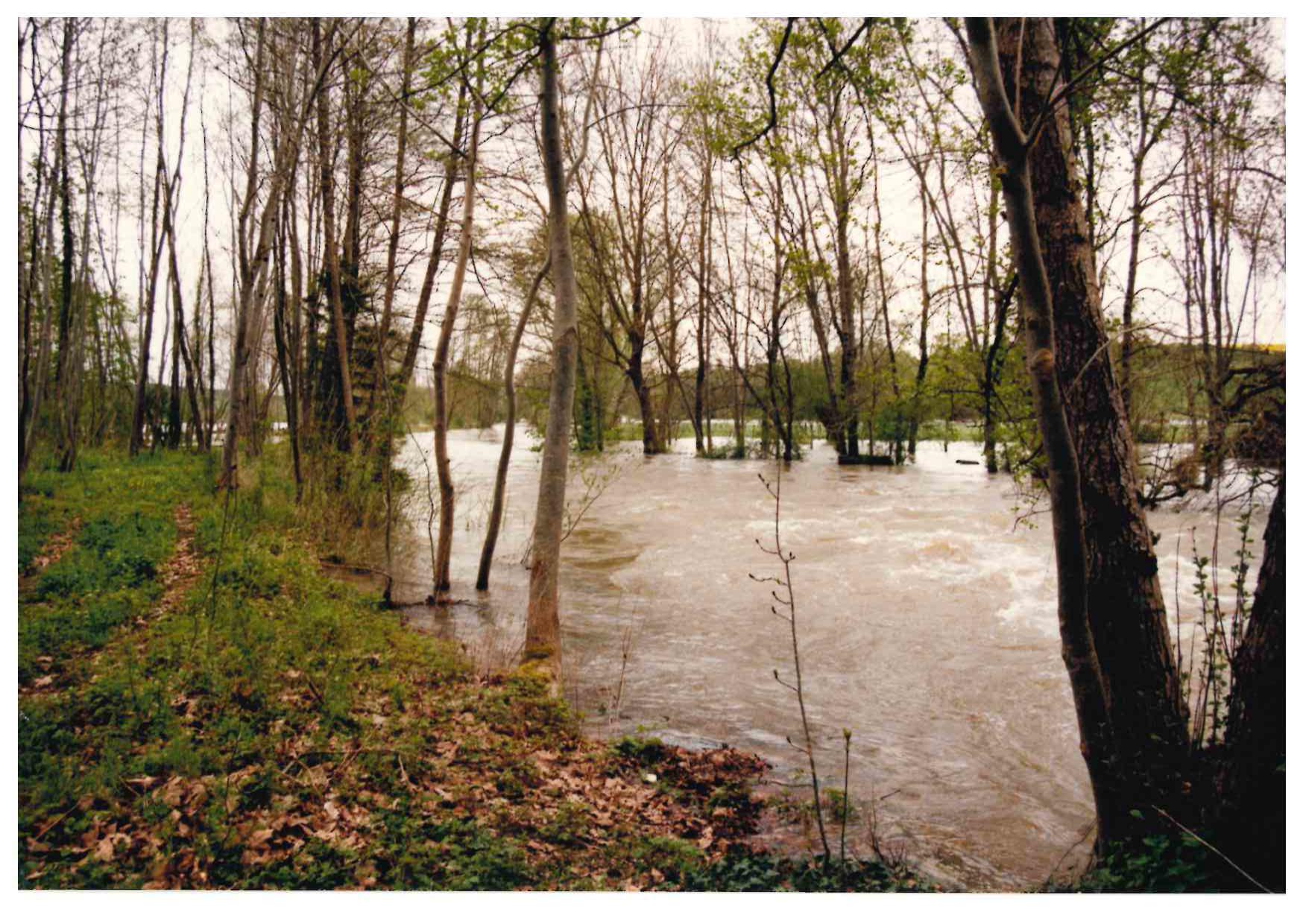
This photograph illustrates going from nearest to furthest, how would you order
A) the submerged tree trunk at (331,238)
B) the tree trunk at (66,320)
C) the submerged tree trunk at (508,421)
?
the submerged tree trunk at (508,421)
the tree trunk at (66,320)
the submerged tree trunk at (331,238)

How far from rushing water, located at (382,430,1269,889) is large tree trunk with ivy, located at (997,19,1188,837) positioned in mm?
822

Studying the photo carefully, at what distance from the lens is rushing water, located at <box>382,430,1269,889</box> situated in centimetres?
388

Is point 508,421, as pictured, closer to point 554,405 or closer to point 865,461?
point 554,405

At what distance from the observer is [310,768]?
3.27 metres

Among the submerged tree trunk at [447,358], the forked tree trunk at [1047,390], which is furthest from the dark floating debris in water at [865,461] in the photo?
the forked tree trunk at [1047,390]

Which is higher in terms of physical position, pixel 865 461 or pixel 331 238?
pixel 331 238

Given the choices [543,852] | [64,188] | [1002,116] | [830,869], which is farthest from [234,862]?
[64,188]

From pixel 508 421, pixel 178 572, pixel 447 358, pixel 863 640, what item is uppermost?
pixel 447 358

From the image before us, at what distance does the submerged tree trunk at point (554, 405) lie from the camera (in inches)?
187

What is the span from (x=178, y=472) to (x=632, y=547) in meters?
6.39

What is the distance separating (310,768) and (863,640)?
14.6 ft

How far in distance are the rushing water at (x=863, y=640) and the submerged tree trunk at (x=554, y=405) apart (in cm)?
42

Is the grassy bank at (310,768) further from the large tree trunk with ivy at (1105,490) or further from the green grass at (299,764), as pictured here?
the large tree trunk with ivy at (1105,490)

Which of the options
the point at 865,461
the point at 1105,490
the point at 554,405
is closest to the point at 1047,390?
the point at 1105,490
